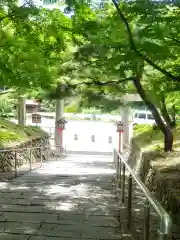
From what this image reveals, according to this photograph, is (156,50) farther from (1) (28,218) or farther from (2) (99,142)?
(2) (99,142)

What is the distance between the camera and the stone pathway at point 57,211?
4507mm

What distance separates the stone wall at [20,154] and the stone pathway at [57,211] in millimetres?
1942

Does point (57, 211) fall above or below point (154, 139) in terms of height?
below

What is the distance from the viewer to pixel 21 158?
13906 mm

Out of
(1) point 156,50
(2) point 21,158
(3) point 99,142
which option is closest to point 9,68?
(1) point 156,50

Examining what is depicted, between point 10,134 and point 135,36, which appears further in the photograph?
point 10,134

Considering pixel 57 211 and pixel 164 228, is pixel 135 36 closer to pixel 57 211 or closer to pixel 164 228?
pixel 164 228

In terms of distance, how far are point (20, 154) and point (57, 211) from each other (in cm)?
859

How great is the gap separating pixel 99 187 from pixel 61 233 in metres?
3.76

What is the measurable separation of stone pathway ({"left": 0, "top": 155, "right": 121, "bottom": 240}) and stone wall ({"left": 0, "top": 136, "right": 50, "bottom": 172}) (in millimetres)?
1942

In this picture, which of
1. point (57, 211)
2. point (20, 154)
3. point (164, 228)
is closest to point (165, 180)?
point (57, 211)

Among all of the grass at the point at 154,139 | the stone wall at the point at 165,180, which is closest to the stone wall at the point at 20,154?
the stone wall at the point at 165,180

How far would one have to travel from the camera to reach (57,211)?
18.4 ft

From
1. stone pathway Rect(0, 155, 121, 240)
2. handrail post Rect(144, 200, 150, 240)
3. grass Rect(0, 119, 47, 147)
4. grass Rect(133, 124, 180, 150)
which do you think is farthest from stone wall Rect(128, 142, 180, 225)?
grass Rect(0, 119, 47, 147)
